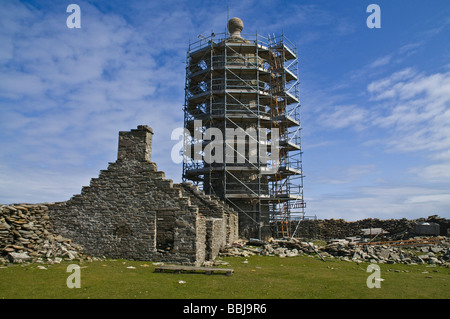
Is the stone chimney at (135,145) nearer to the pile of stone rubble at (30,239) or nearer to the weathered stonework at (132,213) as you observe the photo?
the weathered stonework at (132,213)

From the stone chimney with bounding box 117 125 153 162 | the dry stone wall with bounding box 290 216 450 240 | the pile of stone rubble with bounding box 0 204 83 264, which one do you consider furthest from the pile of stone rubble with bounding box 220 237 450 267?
the pile of stone rubble with bounding box 0 204 83 264

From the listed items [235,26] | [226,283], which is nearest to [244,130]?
[235,26]

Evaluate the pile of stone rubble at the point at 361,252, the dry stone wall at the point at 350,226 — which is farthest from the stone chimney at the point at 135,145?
the dry stone wall at the point at 350,226

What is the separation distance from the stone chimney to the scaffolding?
12.6 metres

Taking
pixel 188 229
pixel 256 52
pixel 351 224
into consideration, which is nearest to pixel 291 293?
pixel 188 229

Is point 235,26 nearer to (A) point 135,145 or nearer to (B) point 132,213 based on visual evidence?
(A) point 135,145

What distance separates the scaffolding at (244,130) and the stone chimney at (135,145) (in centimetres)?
1256

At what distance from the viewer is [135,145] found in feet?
51.7

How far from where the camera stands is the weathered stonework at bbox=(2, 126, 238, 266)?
14602mm

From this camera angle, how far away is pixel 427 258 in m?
16.0
